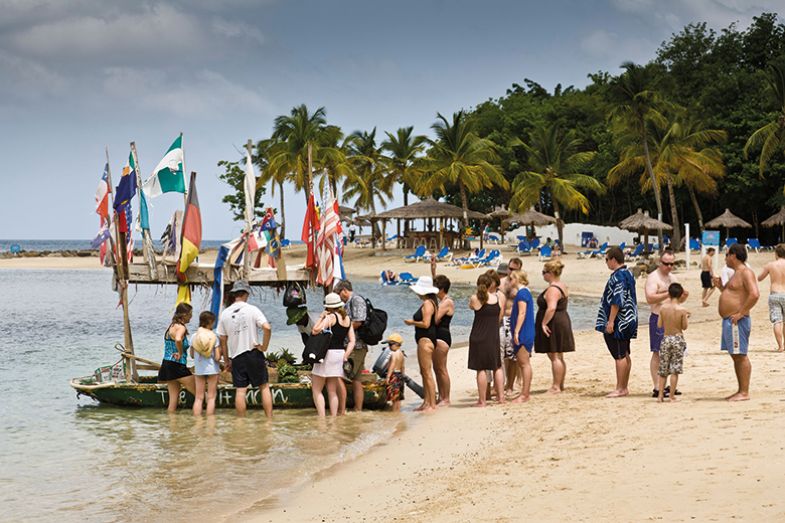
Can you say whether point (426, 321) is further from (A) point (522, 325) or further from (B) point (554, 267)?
(B) point (554, 267)

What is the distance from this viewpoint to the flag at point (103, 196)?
41.9ft

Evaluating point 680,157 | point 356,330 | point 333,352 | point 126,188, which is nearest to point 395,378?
point 356,330

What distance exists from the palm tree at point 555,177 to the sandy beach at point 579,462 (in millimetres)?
37651

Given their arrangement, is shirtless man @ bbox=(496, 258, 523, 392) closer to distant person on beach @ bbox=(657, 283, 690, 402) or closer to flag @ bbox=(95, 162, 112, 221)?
distant person on beach @ bbox=(657, 283, 690, 402)

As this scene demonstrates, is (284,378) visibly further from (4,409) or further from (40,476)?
(4,409)

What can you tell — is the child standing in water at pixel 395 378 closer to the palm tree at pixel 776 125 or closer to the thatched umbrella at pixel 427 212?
the palm tree at pixel 776 125

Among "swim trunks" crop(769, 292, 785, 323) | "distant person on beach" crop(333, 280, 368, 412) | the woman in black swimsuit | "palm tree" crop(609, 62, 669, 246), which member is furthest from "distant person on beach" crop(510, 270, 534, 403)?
A: "palm tree" crop(609, 62, 669, 246)

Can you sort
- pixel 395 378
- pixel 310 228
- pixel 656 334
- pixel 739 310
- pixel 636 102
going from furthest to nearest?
pixel 636 102
pixel 310 228
pixel 395 378
pixel 656 334
pixel 739 310

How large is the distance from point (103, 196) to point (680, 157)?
36.5 metres

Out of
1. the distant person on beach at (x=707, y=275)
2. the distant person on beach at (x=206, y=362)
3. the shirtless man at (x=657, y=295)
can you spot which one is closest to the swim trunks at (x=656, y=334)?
the shirtless man at (x=657, y=295)

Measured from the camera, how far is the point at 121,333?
26.2m

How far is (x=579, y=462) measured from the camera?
750cm

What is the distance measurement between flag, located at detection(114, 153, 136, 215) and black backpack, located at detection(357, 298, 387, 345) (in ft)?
12.8

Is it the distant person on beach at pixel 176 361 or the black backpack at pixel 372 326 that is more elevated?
the black backpack at pixel 372 326
